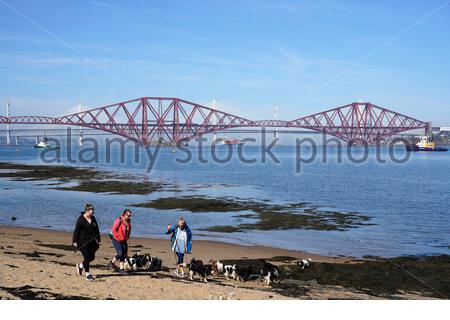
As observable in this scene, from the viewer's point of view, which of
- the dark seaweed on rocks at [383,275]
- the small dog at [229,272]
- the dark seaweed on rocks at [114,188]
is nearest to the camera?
the small dog at [229,272]

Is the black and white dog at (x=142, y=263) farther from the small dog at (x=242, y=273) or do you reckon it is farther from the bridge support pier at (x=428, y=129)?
the bridge support pier at (x=428, y=129)

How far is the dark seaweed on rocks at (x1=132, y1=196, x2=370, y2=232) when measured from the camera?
2238 centimetres

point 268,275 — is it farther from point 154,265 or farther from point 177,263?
point 154,265

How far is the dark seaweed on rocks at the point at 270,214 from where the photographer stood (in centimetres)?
2238

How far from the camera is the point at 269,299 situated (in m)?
8.92

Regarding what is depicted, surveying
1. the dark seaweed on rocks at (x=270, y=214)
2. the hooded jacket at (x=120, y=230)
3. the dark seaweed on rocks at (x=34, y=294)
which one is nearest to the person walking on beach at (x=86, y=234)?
the hooded jacket at (x=120, y=230)

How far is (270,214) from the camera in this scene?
26.2 m

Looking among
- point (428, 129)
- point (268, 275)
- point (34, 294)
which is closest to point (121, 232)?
point (34, 294)

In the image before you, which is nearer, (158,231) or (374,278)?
(374,278)

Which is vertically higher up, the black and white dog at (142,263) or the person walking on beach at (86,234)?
the person walking on beach at (86,234)

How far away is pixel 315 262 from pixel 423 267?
2736mm

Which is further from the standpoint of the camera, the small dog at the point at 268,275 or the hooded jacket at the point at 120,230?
the small dog at the point at 268,275
